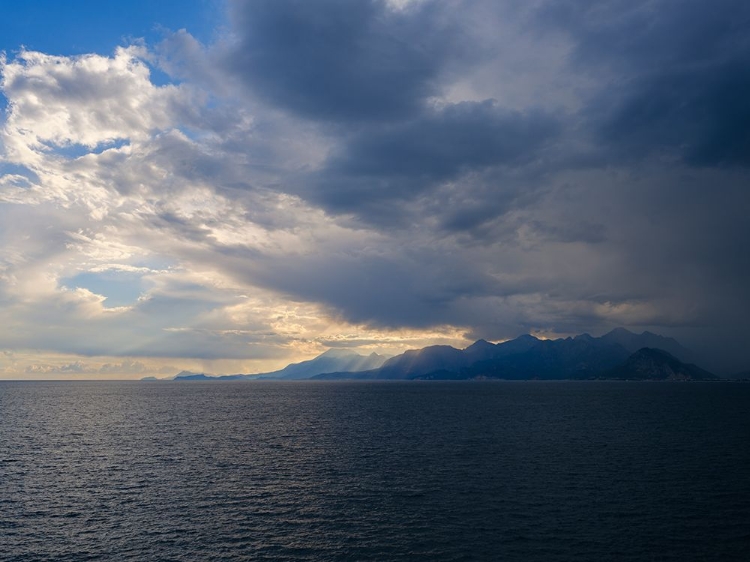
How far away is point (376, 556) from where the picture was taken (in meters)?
47.8

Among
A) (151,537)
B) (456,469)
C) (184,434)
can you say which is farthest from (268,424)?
(151,537)

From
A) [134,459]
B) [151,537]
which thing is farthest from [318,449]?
[151,537]

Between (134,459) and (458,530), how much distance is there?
6743cm

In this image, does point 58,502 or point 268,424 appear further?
point 268,424

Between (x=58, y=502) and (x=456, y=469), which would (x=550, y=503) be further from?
(x=58, y=502)

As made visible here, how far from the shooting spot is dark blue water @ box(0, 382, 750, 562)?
5025cm

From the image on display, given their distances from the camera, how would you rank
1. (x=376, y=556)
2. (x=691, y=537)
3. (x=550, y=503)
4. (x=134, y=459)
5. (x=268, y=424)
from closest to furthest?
(x=376, y=556)
(x=691, y=537)
(x=550, y=503)
(x=134, y=459)
(x=268, y=424)

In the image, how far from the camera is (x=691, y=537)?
5250 centimetres

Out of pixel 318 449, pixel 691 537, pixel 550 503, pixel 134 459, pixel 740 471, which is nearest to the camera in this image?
pixel 691 537

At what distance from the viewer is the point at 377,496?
67.5 meters

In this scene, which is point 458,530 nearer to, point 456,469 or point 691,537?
point 691,537

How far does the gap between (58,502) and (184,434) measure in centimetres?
6424

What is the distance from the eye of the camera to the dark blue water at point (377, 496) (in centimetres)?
5025

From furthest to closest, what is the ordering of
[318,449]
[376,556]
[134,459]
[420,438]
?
[420,438], [318,449], [134,459], [376,556]
